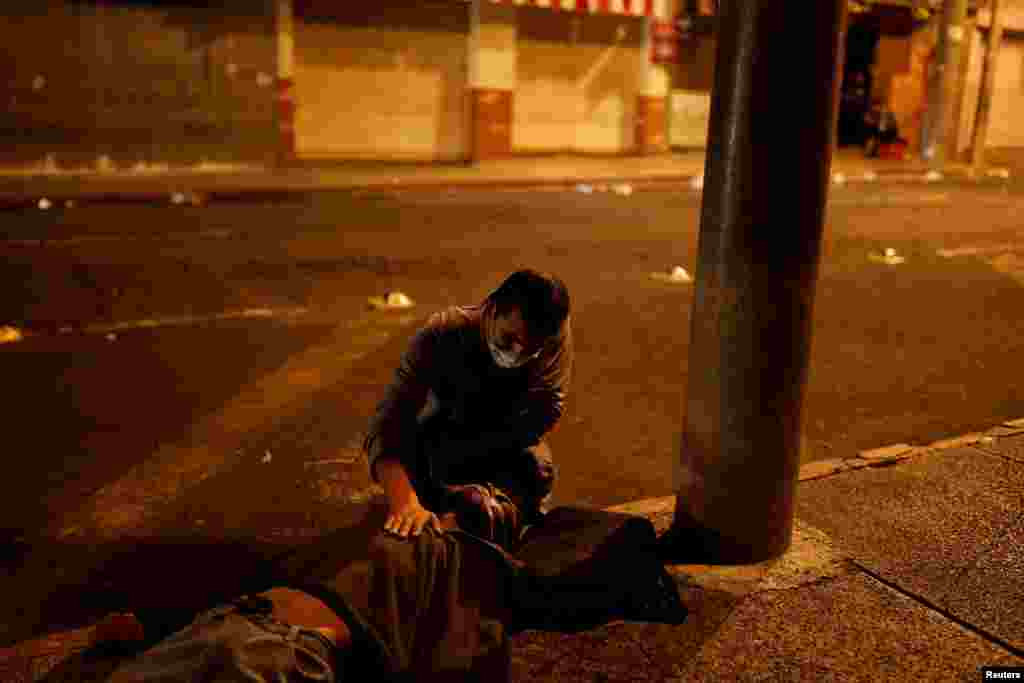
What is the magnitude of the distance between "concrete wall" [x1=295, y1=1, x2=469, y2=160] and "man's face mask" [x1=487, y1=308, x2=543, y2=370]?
52.5 ft

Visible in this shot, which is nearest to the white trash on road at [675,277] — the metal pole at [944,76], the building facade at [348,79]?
the building facade at [348,79]

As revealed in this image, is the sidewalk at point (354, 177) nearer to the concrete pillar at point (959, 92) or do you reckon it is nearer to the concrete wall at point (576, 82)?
the concrete wall at point (576, 82)

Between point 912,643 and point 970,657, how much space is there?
162mm

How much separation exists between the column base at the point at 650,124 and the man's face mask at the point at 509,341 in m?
19.4

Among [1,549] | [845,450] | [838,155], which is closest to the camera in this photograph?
[1,549]

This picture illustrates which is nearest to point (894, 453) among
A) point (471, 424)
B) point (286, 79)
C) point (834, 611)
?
point (834, 611)

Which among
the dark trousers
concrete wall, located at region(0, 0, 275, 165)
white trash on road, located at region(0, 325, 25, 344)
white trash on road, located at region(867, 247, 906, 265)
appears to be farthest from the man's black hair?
concrete wall, located at region(0, 0, 275, 165)

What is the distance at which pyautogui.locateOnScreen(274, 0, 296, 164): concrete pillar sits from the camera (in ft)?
57.4

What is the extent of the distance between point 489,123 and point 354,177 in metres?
4.29

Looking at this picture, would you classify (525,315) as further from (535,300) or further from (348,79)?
(348,79)

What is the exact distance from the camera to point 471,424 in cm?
346

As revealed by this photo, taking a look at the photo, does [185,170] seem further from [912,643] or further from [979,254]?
[912,643]

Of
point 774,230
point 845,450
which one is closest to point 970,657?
point 774,230

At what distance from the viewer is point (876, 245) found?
37.9 ft
